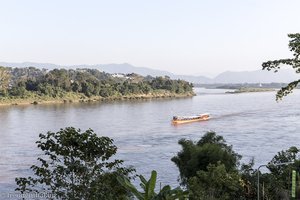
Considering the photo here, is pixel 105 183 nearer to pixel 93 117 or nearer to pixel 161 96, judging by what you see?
pixel 93 117

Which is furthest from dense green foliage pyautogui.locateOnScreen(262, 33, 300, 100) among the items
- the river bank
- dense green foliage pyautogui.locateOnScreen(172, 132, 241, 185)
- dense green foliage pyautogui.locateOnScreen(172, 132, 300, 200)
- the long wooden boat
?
the river bank

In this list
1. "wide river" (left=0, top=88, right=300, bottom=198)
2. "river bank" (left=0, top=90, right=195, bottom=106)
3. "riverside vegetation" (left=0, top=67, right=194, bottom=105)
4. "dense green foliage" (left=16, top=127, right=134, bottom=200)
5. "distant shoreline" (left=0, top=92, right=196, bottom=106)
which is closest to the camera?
"dense green foliage" (left=16, top=127, right=134, bottom=200)

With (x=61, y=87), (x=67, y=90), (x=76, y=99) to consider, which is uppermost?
(x=61, y=87)

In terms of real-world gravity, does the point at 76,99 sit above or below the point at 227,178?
below

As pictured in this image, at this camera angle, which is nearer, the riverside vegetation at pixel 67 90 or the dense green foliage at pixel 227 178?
the dense green foliage at pixel 227 178

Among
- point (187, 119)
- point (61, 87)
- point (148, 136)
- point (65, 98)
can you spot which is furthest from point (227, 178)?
point (61, 87)

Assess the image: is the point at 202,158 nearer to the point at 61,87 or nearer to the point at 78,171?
the point at 78,171

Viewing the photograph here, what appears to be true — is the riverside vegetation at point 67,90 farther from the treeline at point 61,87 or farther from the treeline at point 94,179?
the treeline at point 94,179

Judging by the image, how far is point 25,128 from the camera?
5250cm

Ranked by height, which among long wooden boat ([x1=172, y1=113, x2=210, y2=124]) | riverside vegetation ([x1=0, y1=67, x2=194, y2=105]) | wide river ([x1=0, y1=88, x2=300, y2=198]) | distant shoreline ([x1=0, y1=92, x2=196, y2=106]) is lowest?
wide river ([x1=0, y1=88, x2=300, y2=198])

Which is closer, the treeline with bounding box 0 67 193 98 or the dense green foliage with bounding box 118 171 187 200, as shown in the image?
the dense green foliage with bounding box 118 171 187 200

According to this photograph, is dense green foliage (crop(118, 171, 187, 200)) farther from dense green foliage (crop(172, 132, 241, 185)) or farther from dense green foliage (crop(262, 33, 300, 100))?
dense green foliage (crop(172, 132, 241, 185))

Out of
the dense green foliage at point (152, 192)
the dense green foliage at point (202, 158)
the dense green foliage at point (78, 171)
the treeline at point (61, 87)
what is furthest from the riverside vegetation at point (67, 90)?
the dense green foliage at point (152, 192)

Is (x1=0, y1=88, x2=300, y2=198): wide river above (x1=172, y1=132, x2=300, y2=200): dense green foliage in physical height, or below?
below
